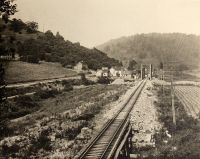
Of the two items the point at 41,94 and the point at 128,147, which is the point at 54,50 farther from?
the point at 128,147

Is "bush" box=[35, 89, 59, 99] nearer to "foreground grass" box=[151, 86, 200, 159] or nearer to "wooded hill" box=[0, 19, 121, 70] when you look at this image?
"wooded hill" box=[0, 19, 121, 70]

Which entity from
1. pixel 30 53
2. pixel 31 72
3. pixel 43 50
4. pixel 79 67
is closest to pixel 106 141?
pixel 31 72

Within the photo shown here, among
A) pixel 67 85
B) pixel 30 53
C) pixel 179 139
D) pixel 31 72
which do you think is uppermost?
pixel 30 53

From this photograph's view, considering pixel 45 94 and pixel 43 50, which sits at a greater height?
pixel 43 50

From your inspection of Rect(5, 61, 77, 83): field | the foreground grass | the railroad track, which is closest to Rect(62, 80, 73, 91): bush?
Rect(5, 61, 77, 83): field

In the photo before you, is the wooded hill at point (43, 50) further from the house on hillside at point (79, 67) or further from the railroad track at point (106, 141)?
the railroad track at point (106, 141)

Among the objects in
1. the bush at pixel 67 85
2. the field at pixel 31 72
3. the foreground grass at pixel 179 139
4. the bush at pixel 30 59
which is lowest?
the foreground grass at pixel 179 139

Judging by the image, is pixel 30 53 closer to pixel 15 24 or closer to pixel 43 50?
pixel 43 50

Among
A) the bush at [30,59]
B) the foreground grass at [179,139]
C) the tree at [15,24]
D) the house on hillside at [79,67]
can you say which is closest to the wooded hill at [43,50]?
the bush at [30,59]
